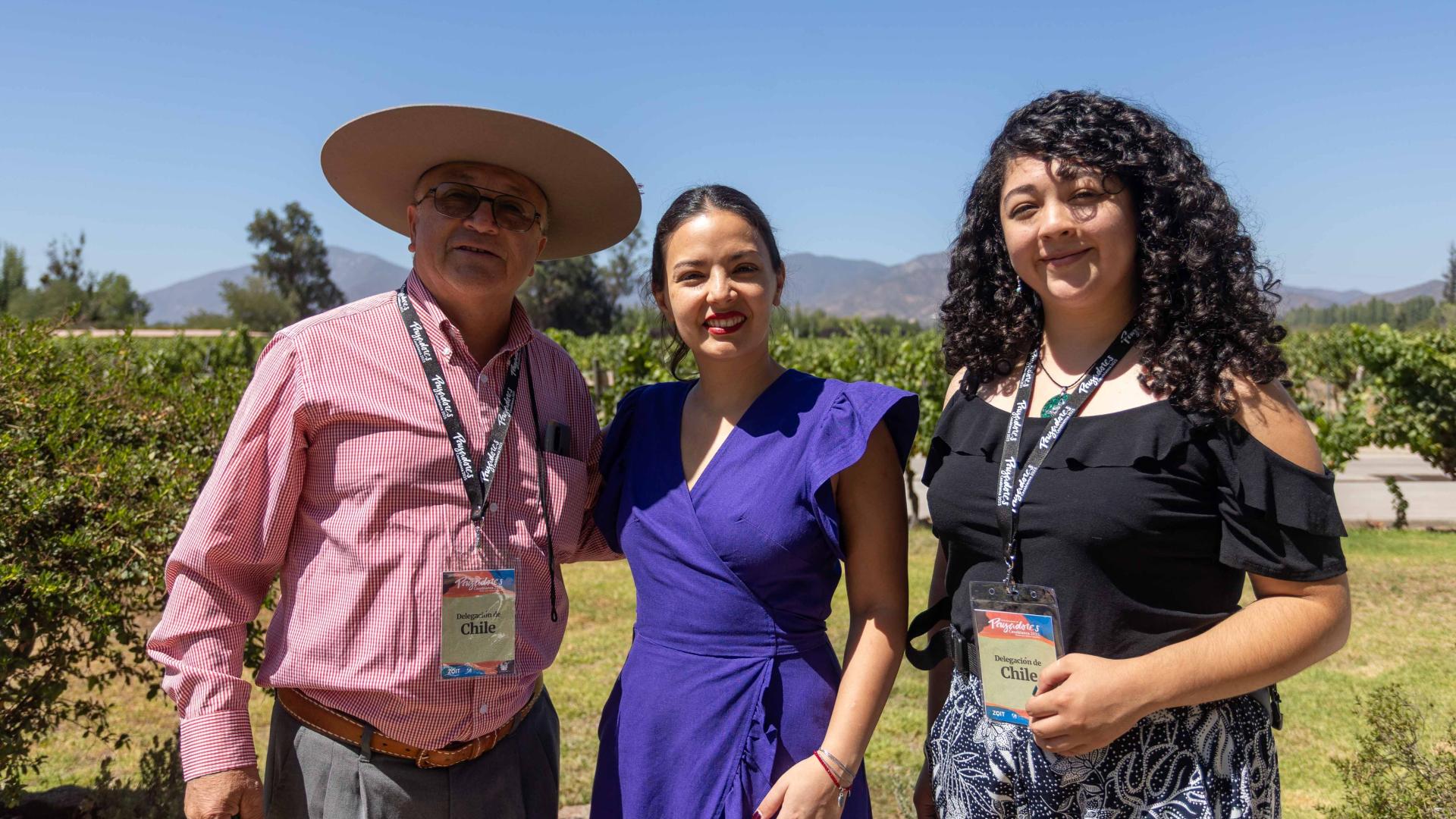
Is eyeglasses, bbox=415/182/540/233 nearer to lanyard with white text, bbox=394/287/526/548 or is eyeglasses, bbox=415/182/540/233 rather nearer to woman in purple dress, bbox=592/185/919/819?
lanyard with white text, bbox=394/287/526/548

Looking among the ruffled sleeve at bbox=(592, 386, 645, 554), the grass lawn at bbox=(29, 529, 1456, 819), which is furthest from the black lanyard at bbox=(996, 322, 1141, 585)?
the grass lawn at bbox=(29, 529, 1456, 819)

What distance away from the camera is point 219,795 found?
207 cm

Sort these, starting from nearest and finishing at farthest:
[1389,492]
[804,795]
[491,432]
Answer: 1. [804,795]
2. [491,432]
3. [1389,492]

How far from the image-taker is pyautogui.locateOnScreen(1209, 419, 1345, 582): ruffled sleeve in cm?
167

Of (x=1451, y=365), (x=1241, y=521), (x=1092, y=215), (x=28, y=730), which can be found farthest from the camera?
(x=1451, y=365)

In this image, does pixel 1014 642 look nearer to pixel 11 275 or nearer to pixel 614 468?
pixel 614 468

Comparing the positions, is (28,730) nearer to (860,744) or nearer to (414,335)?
(414,335)

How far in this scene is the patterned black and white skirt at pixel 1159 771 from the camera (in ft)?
5.74

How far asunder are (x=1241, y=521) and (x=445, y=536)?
1626 millimetres

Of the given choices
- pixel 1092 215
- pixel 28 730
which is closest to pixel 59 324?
pixel 28 730

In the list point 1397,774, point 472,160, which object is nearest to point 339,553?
point 472,160

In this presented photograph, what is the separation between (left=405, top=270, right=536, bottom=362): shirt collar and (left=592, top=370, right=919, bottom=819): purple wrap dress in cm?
57

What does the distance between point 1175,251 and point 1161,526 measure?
0.56 m

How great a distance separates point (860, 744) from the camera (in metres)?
2.04
